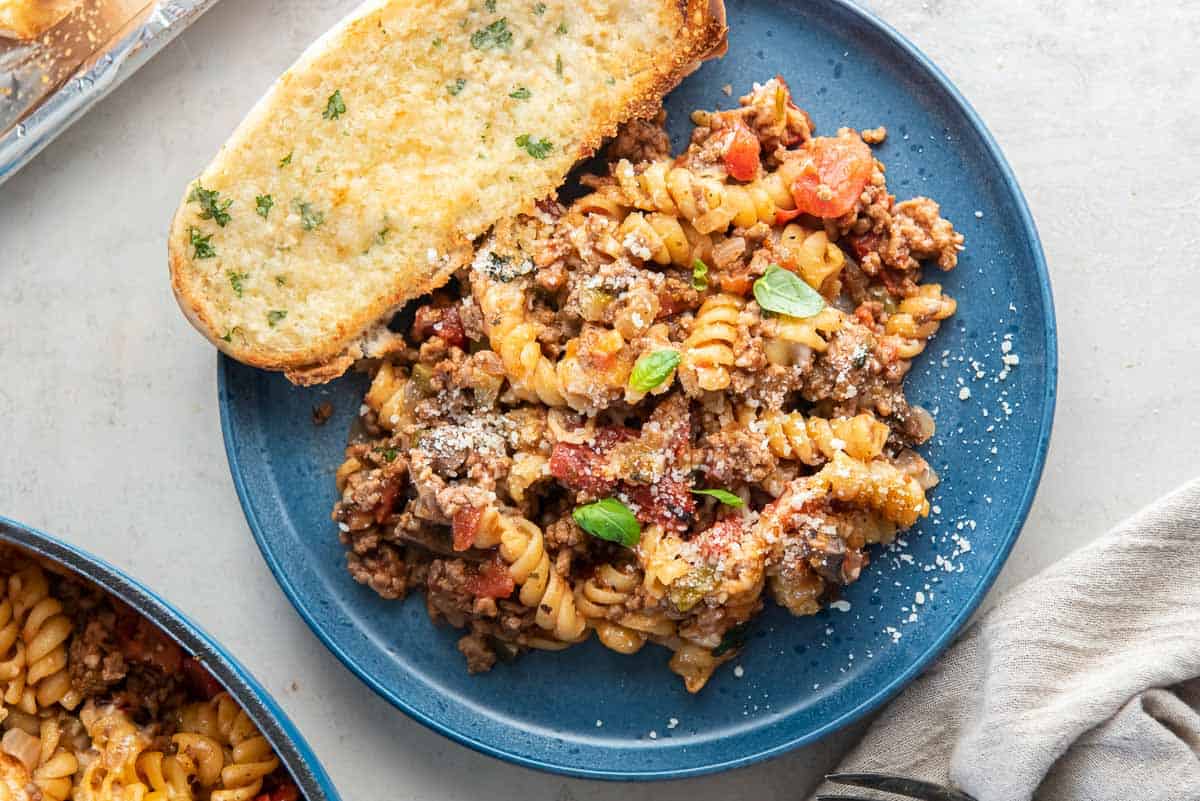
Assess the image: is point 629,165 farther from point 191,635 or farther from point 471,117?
point 191,635

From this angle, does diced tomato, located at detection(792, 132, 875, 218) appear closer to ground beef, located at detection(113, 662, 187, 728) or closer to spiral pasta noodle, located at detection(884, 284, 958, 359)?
spiral pasta noodle, located at detection(884, 284, 958, 359)

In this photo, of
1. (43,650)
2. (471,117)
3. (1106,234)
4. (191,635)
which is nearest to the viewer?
(191,635)

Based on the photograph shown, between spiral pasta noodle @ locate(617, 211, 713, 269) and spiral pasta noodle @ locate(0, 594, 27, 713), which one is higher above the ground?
spiral pasta noodle @ locate(0, 594, 27, 713)

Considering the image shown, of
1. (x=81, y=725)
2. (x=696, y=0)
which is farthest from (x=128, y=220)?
(x=696, y=0)

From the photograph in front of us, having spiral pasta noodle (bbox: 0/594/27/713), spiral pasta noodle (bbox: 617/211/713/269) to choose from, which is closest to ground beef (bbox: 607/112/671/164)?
spiral pasta noodle (bbox: 617/211/713/269)

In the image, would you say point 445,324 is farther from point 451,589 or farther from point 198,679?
point 198,679

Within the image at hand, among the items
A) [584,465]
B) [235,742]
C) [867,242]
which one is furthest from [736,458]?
[235,742]
